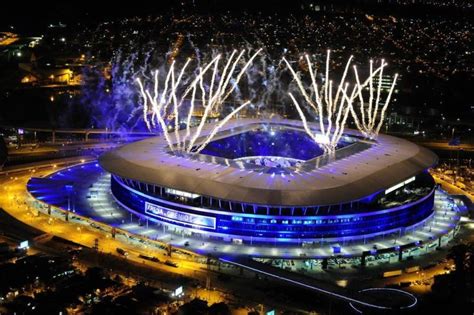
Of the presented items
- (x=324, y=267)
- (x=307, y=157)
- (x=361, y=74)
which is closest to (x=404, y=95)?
(x=361, y=74)

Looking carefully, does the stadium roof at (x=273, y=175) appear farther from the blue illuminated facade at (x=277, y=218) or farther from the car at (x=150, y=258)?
the car at (x=150, y=258)

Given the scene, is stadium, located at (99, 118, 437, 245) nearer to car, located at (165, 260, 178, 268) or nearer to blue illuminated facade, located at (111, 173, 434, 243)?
blue illuminated facade, located at (111, 173, 434, 243)

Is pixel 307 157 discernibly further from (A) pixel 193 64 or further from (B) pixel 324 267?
(A) pixel 193 64

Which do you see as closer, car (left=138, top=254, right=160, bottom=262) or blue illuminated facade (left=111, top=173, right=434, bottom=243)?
car (left=138, top=254, right=160, bottom=262)

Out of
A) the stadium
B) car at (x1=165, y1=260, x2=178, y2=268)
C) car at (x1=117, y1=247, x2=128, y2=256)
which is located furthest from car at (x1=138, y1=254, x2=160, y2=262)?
the stadium

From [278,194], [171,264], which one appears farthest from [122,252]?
[278,194]

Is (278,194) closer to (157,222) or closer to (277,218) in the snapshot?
(277,218)

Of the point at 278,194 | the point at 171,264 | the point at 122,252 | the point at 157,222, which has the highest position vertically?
the point at 278,194
